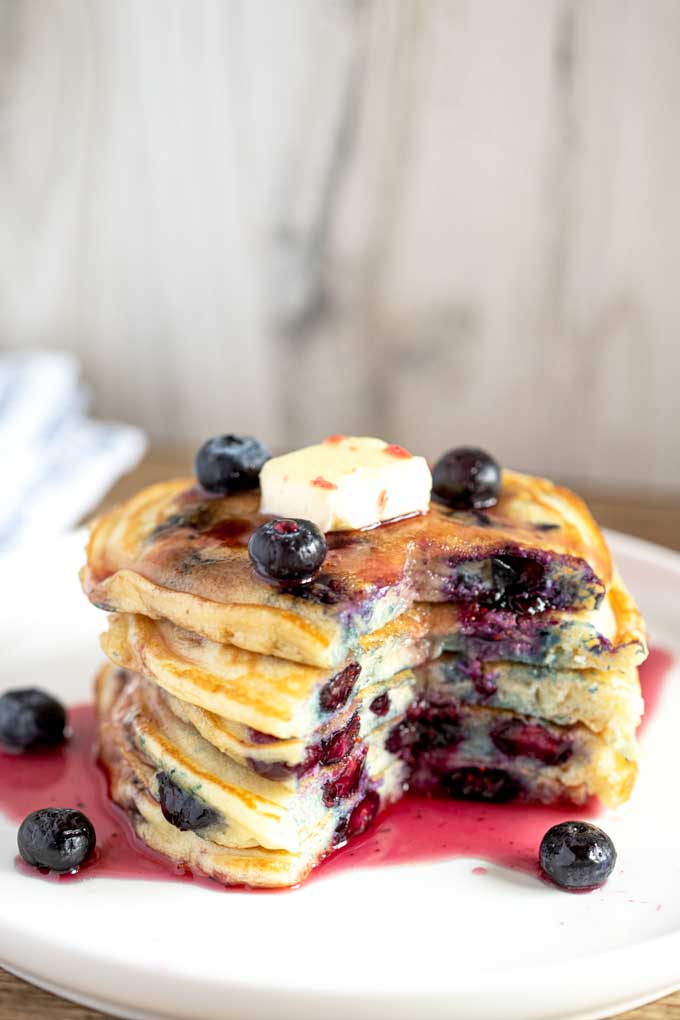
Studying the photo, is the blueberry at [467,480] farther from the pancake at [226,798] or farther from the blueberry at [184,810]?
the blueberry at [184,810]

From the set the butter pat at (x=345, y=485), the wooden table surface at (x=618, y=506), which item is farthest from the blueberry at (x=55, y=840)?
the wooden table surface at (x=618, y=506)

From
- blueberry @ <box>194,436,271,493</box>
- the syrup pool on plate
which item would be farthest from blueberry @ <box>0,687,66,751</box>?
blueberry @ <box>194,436,271,493</box>

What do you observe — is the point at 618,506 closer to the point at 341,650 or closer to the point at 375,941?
the point at 341,650

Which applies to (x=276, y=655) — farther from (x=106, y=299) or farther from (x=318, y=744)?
(x=106, y=299)

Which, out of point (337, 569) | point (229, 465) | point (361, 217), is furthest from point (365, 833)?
point (361, 217)

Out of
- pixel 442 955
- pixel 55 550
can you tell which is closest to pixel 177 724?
pixel 442 955

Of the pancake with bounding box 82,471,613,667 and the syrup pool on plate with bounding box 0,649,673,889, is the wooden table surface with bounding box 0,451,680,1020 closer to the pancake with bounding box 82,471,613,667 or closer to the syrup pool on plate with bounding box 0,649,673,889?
the pancake with bounding box 82,471,613,667

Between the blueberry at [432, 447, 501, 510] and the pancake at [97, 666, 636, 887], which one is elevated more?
the blueberry at [432, 447, 501, 510]
